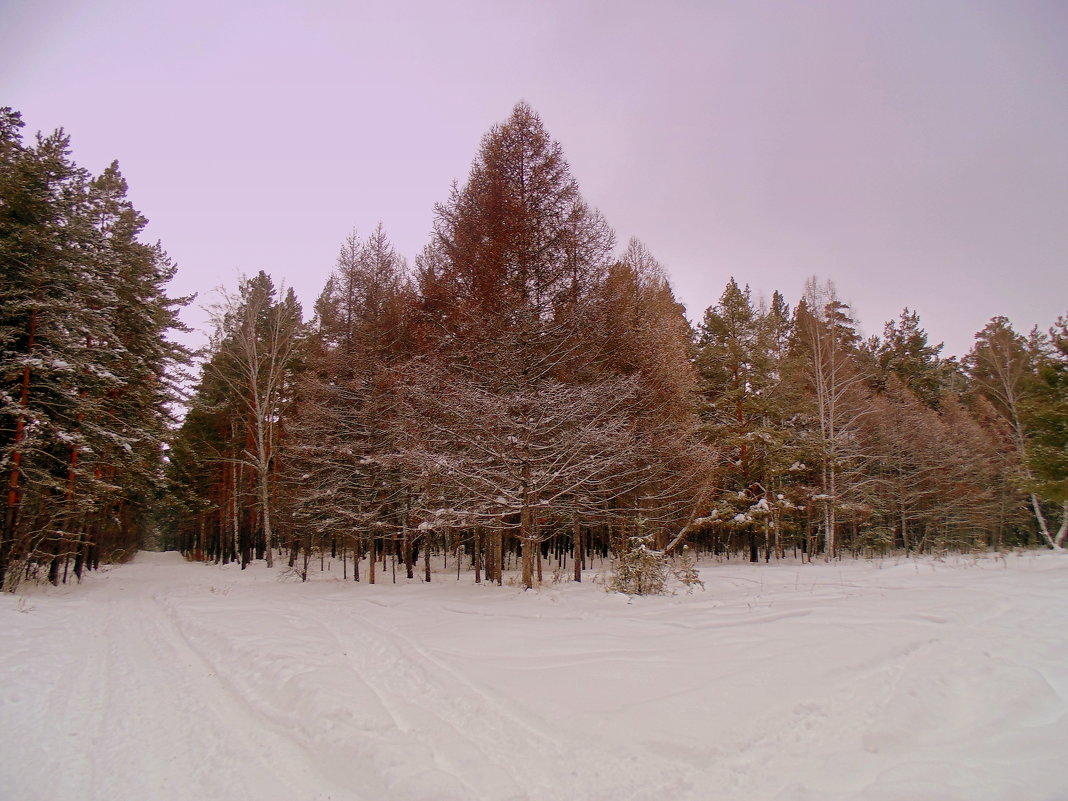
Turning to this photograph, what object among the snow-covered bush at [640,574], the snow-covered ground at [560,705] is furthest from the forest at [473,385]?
the snow-covered ground at [560,705]

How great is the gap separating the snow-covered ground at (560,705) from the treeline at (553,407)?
499 cm

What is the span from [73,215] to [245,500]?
65.5ft

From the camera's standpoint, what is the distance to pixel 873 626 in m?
7.65

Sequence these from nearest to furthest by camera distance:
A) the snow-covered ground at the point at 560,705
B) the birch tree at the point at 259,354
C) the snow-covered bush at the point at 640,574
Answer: the snow-covered ground at the point at 560,705
the snow-covered bush at the point at 640,574
the birch tree at the point at 259,354

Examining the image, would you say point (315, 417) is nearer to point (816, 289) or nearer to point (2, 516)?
point (2, 516)

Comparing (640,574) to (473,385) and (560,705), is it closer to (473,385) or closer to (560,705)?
(473,385)

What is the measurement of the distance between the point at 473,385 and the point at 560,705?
8699 mm

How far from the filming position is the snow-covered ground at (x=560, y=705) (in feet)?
12.7

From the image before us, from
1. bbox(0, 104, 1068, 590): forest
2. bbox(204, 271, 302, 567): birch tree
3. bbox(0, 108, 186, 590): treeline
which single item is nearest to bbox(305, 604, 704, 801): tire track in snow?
bbox(0, 104, 1068, 590): forest

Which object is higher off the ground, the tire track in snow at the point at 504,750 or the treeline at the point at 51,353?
the treeline at the point at 51,353

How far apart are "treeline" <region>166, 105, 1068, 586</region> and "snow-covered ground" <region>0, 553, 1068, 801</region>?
16.4 ft

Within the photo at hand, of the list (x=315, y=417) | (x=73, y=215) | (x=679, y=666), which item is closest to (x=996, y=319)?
(x=679, y=666)

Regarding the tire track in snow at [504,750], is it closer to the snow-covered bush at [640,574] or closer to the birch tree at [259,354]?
the snow-covered bush at [640,574]

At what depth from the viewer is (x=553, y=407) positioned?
41.1 feet
